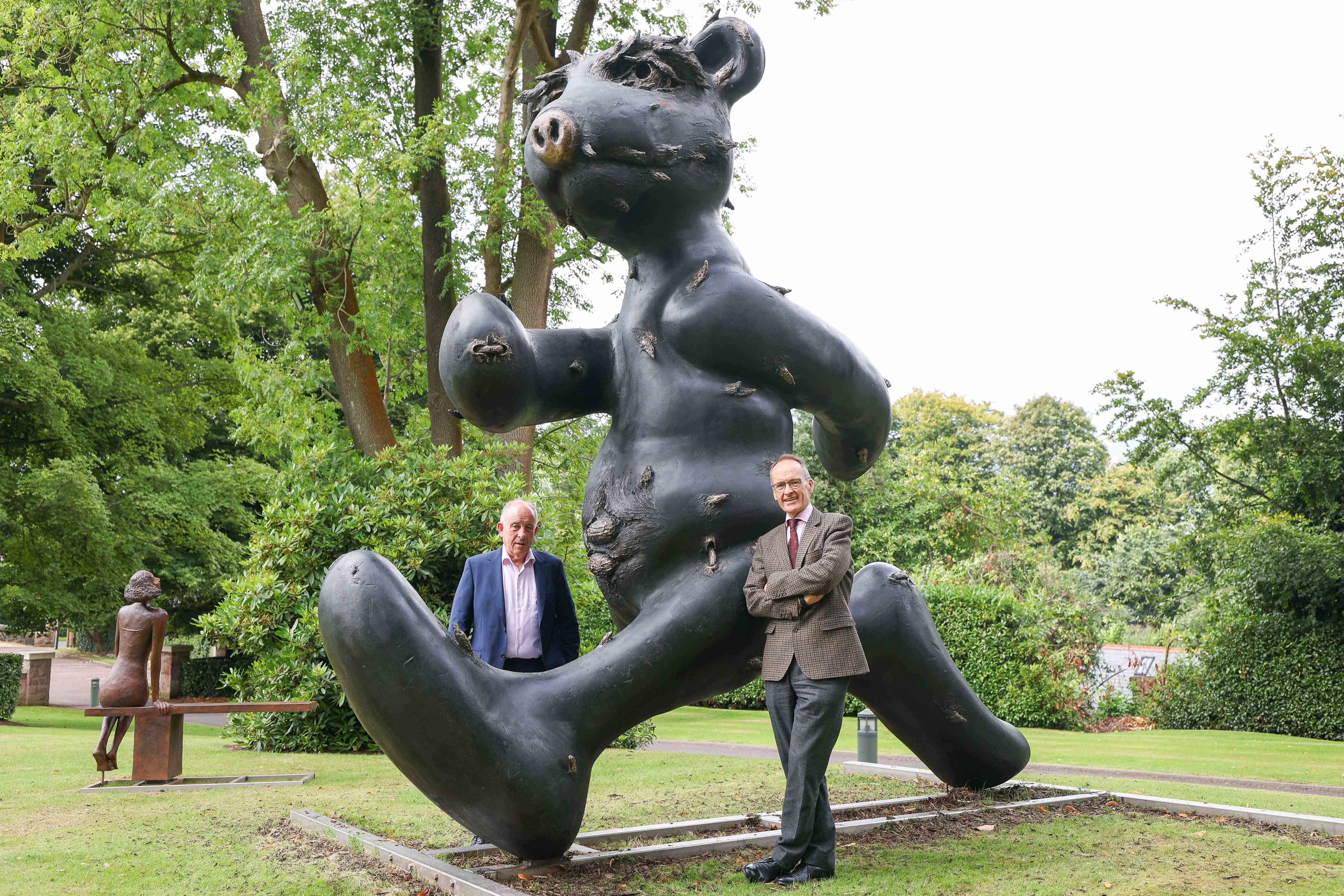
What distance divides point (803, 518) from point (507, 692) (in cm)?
115

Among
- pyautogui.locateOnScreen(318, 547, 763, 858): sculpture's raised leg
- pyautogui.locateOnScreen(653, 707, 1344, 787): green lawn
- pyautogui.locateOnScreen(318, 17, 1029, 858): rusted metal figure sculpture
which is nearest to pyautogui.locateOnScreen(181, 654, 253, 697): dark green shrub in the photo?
pyautogui.locateOnScreen(653, 707, 1344, 787): green lawn

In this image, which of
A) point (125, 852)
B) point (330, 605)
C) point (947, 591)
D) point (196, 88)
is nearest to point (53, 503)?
point (196, 88)

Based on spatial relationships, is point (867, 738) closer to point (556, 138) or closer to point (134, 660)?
point (134, 660)

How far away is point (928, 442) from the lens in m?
31.9

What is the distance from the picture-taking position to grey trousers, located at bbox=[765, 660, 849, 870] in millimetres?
3527

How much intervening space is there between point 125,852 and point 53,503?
11675 millimetres

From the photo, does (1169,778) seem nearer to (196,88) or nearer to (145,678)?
(145,678)

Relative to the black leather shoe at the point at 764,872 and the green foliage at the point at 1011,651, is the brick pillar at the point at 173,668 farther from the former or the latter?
the black leather shoe at the point at 764,872

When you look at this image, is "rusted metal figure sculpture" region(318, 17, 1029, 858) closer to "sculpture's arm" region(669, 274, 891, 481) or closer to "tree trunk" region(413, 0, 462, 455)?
"sculpture's arm" region(669, 274, 891, 481)

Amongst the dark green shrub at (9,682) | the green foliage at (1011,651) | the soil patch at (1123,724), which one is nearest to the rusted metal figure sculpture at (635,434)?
the green foliage at (1011,651)

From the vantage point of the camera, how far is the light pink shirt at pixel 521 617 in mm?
4492

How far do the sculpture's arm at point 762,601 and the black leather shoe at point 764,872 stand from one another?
90cm

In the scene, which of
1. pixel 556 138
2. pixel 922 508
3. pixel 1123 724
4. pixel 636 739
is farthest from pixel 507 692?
pixel 922 508

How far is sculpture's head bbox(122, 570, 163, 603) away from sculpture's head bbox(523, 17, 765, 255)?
590 centimetres
